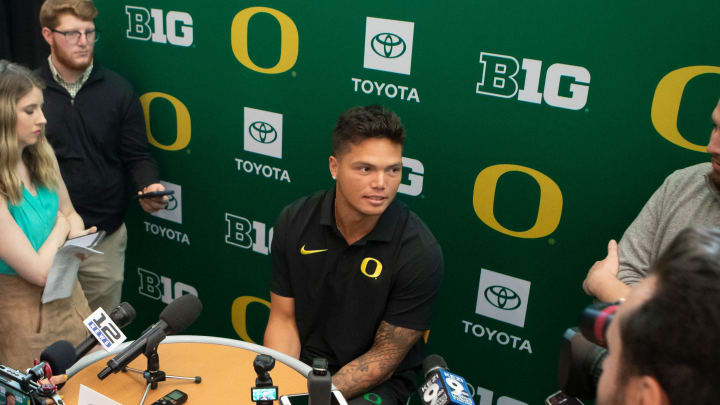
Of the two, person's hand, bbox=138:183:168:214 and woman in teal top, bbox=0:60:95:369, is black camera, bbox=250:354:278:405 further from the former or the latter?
person's hand, bbox=138:183:168:214

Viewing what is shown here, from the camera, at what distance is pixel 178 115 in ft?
11.7

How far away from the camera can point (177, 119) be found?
357 centimetres

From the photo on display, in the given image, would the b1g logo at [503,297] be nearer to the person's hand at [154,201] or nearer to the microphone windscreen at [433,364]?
the microphone windscreen at [433,364]

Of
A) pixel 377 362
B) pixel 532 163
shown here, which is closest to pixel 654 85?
pixel 532 163

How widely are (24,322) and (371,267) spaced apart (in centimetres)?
134

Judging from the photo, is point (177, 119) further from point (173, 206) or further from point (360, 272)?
point (360, 272)

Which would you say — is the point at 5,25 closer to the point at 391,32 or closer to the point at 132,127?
the point at 132,127

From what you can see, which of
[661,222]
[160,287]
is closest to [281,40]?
[160,287]

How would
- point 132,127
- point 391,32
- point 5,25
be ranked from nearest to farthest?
point 391,32 < point 132,127 < point 5,25

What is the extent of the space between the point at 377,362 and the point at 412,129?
1043 millimetres

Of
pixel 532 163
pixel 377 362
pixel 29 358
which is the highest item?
pixel 532 163

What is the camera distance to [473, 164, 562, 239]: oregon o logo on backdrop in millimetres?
2604

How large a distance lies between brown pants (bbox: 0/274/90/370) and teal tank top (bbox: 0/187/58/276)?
0.08m

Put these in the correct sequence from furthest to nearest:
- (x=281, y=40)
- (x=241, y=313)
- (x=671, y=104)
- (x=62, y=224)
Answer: (x=241, y=313) → (x=281, y=40) → (x=62, y=224) → (x=671, y=104)
